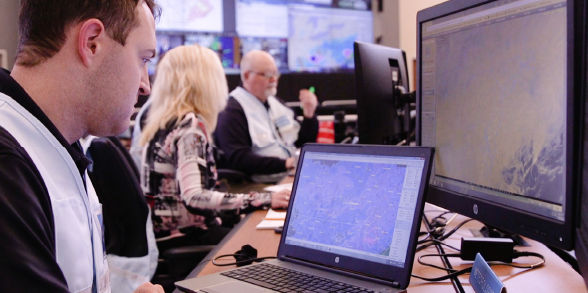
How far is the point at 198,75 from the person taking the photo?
2193 mm

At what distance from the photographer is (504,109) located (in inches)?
35.4

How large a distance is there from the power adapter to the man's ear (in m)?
0.74

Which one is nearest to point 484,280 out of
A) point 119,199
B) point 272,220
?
point 272,220

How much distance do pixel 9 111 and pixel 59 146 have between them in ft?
0.27

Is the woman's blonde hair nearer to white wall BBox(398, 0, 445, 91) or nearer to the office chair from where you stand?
the office chair

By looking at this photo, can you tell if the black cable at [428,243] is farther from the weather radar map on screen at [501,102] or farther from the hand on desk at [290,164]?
the hand on desk at [290,164]

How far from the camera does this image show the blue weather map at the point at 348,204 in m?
0.99

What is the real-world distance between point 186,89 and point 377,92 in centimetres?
86

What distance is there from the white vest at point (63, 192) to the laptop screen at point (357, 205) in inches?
16.5

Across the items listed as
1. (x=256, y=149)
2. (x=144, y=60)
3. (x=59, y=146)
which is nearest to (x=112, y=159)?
(x=144, y=60)

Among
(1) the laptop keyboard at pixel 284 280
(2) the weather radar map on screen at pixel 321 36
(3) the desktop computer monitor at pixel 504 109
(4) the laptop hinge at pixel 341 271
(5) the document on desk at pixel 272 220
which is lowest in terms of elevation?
(5) the document on desk at pixel 272 220

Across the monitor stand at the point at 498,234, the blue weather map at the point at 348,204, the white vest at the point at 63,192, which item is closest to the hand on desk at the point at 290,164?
the monitor stand at the point at 498,234

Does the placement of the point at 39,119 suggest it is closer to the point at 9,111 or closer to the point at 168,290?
the point at 9,111

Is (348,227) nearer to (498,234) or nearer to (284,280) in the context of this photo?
(284,280)
